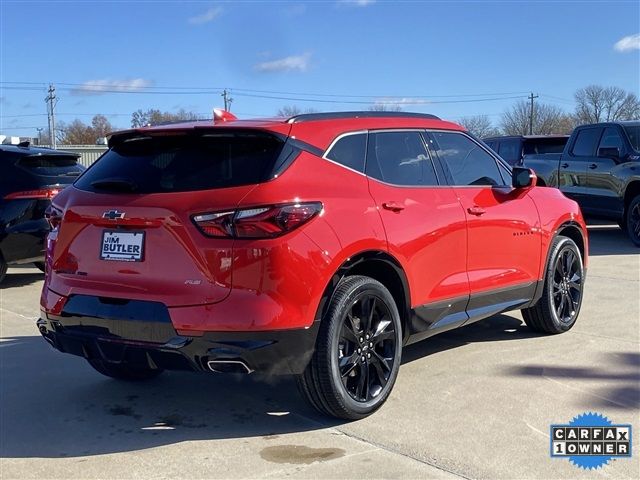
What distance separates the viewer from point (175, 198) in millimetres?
3803

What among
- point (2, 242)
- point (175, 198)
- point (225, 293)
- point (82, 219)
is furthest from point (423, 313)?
point (2, 242)

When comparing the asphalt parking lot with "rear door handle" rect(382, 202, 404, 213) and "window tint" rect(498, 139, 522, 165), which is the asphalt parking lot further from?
"window tint" rect(498, 139, 522, 165)

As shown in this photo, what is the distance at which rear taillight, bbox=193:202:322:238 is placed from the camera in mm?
3652

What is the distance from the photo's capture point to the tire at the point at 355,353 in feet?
12.9

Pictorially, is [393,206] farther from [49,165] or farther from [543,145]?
[543,145]

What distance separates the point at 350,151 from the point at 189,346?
5.21 feet

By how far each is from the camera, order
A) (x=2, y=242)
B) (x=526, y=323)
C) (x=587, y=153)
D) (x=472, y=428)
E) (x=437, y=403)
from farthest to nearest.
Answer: (x=587, y=153), (x=2, y=242), (x=526, y=323), (x=437, y=403), (x=472, y=428)

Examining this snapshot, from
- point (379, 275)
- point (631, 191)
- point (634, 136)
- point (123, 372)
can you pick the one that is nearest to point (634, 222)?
point (631, 191)

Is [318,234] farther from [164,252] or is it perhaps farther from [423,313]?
[423,313]

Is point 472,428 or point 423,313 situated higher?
point 423,313

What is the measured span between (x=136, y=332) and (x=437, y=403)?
197 cm

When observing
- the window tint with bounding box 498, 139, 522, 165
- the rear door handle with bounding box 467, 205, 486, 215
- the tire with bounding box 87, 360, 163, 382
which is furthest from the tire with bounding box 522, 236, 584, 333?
the window tint with bounding box 498, 139, 522, 165

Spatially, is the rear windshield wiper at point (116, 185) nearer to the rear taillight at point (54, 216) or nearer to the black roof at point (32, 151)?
the rear taillight at point (54, 216)

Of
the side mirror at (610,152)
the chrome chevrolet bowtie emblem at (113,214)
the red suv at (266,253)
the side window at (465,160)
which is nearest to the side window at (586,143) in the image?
the side mirror at (610,152)
